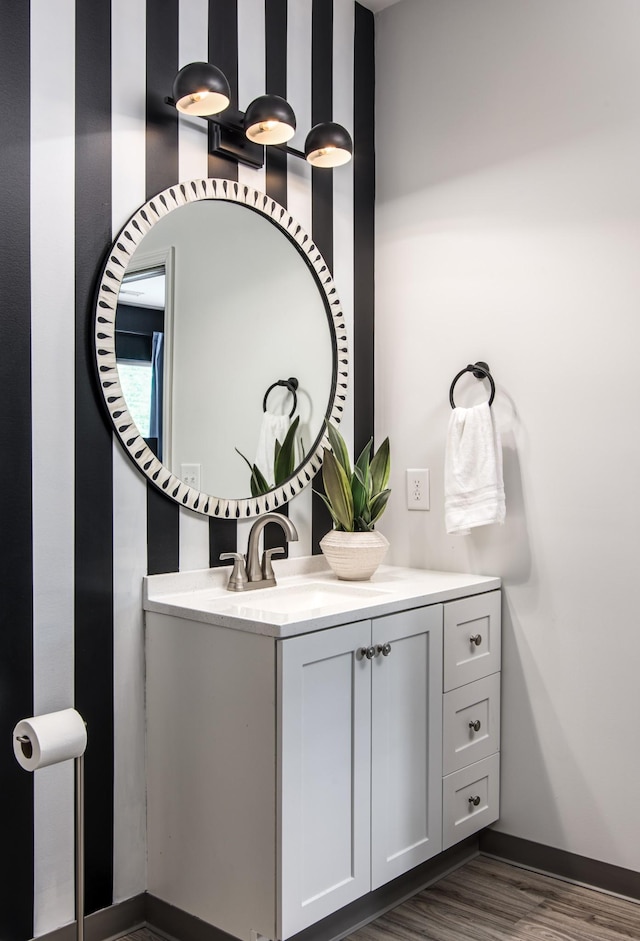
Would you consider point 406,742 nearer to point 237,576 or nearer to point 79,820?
point 237,576

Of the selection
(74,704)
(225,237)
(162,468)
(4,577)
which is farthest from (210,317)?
(74,704)

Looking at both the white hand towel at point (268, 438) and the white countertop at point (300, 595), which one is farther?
the white hand towel at point (268, 438)

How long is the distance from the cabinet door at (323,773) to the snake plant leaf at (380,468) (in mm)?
603

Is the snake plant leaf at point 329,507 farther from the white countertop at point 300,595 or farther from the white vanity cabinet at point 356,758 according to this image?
the white vanity cabinet at point 356,758

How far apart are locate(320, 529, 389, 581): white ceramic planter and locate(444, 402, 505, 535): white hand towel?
0.73 ft

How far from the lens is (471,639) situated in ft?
7.13

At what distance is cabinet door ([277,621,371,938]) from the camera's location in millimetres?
1630

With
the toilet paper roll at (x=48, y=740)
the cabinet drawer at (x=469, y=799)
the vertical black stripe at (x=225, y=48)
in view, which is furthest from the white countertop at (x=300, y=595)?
the vertical black stripe at (x=225, y=48)

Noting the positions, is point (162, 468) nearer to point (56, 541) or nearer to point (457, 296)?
point (56, 541)

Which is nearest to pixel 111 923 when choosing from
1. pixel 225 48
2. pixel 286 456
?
pixel 286 456

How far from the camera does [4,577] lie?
166 cm

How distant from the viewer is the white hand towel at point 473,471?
2.22 metres

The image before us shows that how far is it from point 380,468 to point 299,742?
3.03ft

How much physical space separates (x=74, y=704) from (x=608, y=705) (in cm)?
134
